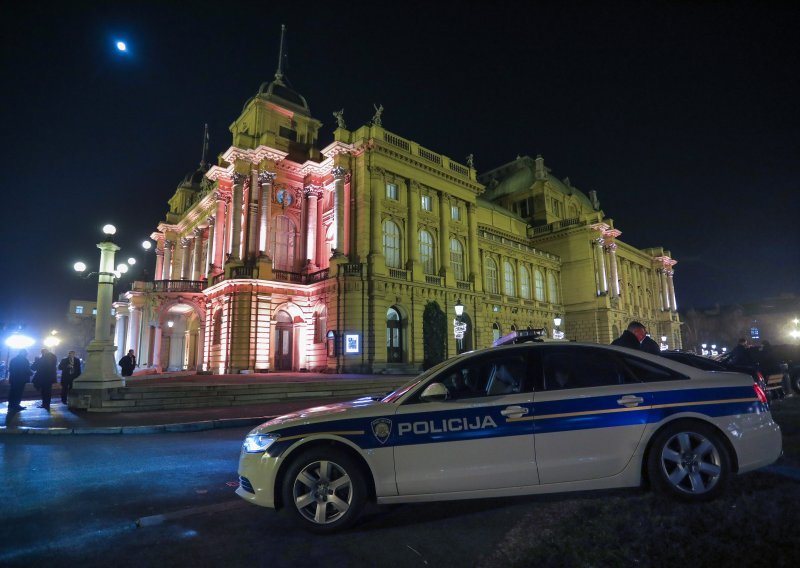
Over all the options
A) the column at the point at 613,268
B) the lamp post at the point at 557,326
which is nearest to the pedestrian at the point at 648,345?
the lamp post at the point at 557,326

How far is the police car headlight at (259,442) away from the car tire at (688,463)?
3.49m

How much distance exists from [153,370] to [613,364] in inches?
1481

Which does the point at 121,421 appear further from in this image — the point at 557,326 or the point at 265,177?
the point at 557,326

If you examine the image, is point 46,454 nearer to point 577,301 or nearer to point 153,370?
point 153,370

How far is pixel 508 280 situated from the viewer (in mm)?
44406

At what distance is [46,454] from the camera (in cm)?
784

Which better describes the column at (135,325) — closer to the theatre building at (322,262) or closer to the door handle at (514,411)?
the theatre building at (322,262)

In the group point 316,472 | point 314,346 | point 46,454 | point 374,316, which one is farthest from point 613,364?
point 314,346

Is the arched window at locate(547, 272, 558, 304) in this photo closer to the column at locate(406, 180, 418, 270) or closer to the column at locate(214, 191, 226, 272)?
the column at locate(406, 180, 418, 270)

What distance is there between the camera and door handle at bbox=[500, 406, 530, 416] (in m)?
4.05

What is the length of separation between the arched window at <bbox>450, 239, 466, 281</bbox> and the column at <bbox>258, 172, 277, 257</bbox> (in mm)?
14345

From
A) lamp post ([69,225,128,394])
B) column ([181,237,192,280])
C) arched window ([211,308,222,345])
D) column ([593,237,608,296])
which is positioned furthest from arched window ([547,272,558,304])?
lamp post ([69,225,128,394])

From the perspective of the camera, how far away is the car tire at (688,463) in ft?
13.4

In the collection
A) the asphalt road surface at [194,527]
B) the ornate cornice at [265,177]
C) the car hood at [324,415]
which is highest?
the ornate cornice at [265,177]
